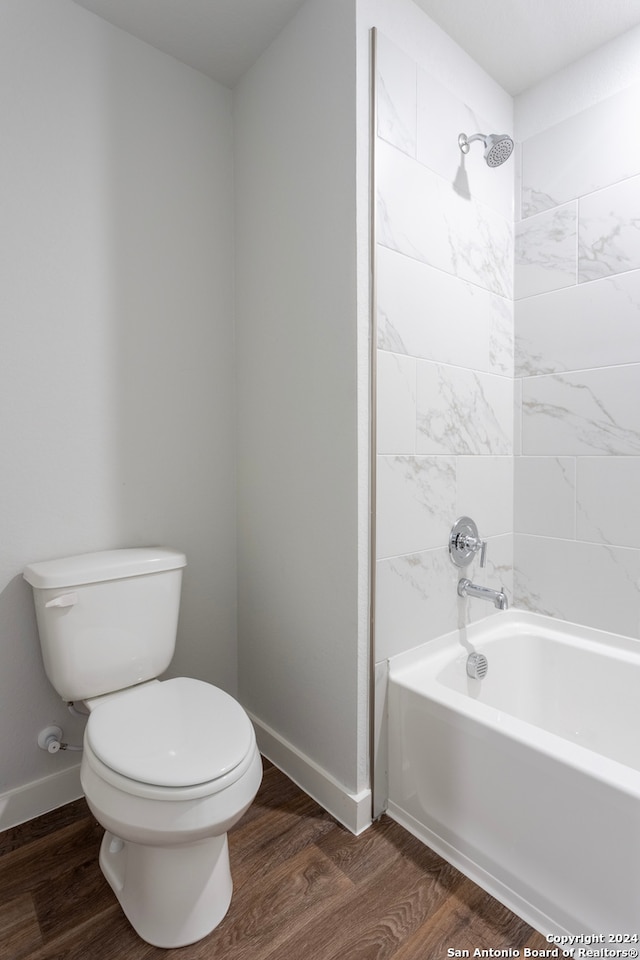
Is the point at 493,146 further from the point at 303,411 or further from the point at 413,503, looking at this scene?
the point at 413,503

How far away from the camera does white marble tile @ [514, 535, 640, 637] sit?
1685 mm

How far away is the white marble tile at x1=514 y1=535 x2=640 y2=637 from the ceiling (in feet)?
5.45

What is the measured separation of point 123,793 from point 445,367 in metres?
1.44

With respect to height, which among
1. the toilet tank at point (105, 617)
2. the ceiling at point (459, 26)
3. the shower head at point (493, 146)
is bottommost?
the toilet tank at point (105, 617)

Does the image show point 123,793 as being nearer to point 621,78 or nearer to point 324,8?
point 324,8

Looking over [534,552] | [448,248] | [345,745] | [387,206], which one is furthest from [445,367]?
[345,745]

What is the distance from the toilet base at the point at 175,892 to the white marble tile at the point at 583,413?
1599mm

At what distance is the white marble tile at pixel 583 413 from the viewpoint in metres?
1.66

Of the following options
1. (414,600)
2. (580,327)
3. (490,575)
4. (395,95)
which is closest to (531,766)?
(414,600)

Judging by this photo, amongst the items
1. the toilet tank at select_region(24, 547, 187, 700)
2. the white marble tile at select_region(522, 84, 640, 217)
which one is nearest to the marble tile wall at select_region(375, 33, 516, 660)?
the white marble tile at select_region(522, 84, 640, 217)

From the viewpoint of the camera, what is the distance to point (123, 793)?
3.54 feet

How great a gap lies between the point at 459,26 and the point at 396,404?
1.24 metres

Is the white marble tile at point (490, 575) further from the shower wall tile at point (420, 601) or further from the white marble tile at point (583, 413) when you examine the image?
the white marble tile at point (583, 413)

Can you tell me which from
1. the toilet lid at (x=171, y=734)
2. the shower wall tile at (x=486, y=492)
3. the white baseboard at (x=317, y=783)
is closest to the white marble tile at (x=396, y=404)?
the shower wall tile at (x=486, y=492)
